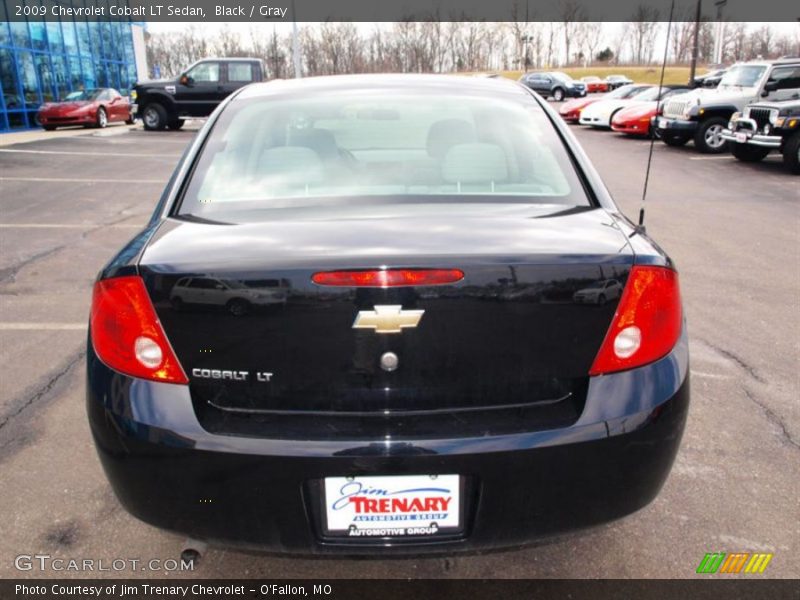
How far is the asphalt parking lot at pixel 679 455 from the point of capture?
2256mm

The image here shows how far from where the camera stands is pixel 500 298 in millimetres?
1680

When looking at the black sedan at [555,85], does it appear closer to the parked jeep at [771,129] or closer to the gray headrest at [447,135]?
the parked jeep at [771,129]

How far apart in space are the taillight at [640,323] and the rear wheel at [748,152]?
13138 mm

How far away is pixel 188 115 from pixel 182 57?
40.3 meters

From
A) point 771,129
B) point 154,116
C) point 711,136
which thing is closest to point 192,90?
point 154,116

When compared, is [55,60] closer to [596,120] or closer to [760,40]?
[596,120]

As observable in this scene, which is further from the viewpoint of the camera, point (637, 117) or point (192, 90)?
point (192, 90)

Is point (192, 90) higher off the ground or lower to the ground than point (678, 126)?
higher

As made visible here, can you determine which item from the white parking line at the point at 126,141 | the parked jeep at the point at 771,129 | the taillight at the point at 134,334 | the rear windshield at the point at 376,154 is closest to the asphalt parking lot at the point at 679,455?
the taillight at the point at 134,334

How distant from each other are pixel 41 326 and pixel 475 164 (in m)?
3.49

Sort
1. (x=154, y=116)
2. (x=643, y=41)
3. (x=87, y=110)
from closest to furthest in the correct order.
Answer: (x=154, y=116), (x=87, y=110), (x=643, y=41)

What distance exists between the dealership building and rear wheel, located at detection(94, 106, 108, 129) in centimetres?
187

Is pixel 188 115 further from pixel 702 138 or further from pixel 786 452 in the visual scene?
pixel 786 452

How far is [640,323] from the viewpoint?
178 cm
